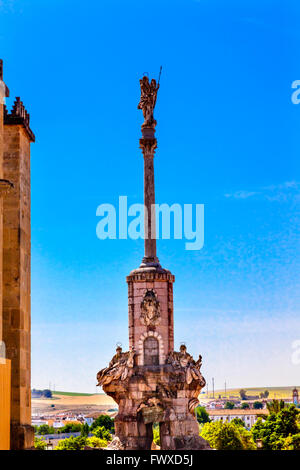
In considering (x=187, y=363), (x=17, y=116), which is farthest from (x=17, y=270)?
(x=187, y=363)

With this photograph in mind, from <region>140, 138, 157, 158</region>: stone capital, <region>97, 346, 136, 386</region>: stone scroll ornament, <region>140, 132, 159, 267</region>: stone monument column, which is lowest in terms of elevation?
<region>97, 346, 136, 386</region>: stone scroll ornament

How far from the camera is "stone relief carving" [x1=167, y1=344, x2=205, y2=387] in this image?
134 feet

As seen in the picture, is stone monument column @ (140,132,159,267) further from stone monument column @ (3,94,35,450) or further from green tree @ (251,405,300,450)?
green tree @ (251,405,300,450)

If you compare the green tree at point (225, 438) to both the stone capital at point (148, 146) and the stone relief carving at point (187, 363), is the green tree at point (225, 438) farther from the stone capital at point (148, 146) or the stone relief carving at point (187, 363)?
the stone capital at point (148, 146)

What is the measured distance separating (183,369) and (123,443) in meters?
5.01

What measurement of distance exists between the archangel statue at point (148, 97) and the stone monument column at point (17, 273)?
18106mm

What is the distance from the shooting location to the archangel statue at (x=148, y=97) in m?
45.5

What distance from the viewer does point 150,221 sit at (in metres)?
43.5

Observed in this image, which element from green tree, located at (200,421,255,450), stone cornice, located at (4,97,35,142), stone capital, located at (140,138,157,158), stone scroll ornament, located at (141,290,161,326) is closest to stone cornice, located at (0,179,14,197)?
stone cornice, located at (4,97,35,142)

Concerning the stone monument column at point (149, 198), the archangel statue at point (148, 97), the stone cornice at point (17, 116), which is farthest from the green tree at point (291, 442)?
the stone cornice at point (17, 116)

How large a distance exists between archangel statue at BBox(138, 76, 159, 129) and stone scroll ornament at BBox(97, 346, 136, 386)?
13675 mm

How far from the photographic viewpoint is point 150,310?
41.9m
